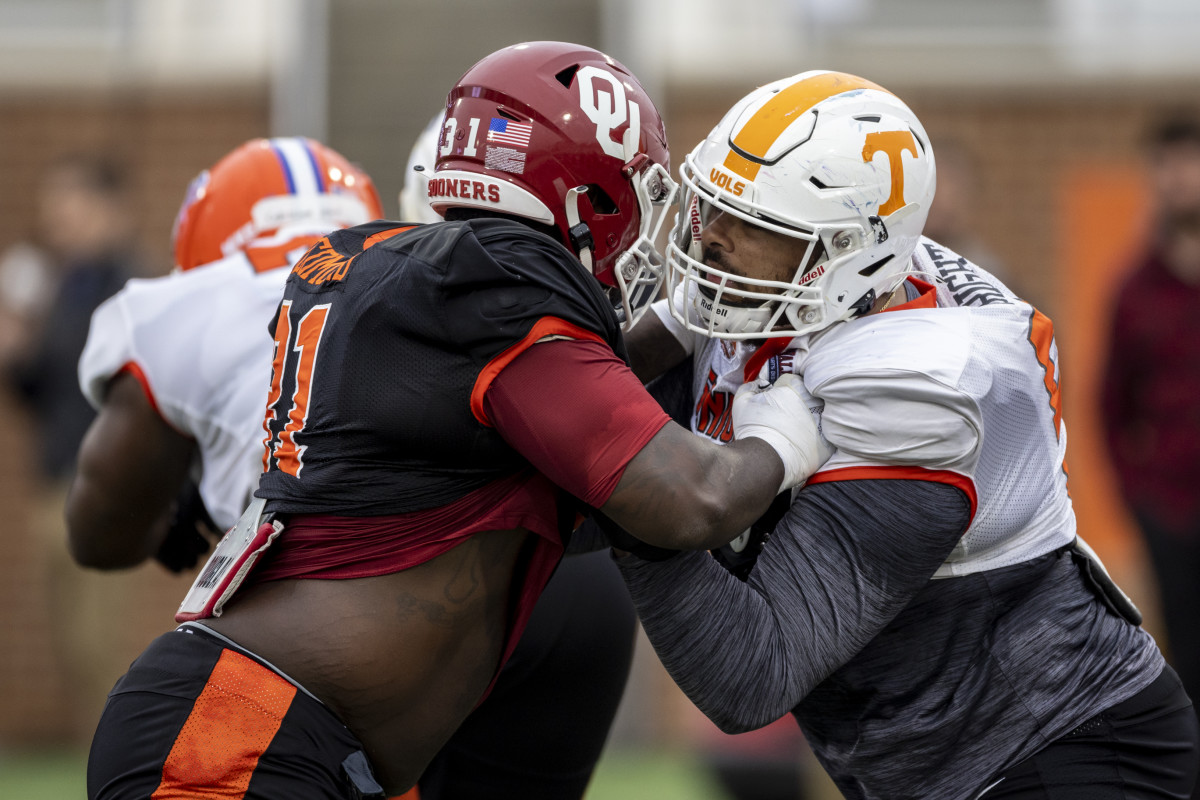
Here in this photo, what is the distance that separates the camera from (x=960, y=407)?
212 cm

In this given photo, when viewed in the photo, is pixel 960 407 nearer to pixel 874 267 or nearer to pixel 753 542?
pixel 874 267

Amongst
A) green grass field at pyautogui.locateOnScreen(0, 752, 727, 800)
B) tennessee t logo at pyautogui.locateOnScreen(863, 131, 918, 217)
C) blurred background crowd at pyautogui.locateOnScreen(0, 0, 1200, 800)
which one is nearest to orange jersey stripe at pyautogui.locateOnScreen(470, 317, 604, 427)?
tennessee t logo at pyautogui.locateOnScreen(863, 131, 918, 217)

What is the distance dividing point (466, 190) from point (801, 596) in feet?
2.79

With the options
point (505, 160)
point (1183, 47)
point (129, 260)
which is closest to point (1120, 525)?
point (1183, 47)

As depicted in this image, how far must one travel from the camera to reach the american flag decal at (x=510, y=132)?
7.54ft

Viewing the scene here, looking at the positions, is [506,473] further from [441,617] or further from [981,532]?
[981,532]

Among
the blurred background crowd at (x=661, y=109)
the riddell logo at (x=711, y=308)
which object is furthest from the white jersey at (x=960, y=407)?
the blurred background crowd at (x=661, y=109)

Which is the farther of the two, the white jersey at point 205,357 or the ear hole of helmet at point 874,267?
the white jersey at point 205,357

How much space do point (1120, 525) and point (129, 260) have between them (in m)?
4.63

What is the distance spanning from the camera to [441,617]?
2072mm

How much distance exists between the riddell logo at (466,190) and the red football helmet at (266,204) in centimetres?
82

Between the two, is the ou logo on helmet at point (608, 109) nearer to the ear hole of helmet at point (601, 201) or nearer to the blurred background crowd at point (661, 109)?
the ear hole of helmet at point (601, 201)

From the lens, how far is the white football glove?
7.09 feet

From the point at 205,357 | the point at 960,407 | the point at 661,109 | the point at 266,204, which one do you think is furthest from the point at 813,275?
the point at 661,109
